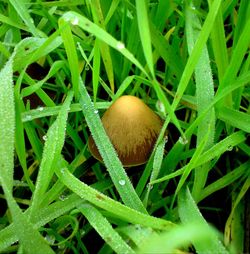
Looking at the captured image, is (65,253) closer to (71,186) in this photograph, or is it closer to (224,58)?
(71,186)

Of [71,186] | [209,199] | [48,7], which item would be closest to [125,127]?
[71,186]

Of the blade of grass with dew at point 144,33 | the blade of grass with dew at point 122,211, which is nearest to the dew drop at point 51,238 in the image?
the blade of grass with dew at point 122,211

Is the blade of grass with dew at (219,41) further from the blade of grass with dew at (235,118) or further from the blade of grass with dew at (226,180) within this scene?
the blade of grass with dew at (226,180)

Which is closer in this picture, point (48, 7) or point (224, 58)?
point (224, 58)

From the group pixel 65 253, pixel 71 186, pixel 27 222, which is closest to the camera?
pixel 27 222

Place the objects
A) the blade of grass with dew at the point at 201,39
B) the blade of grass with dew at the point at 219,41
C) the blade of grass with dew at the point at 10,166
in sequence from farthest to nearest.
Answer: the blade of grass with dew at the point at 219,41 → the blade of grass with dew at the point at 201,39 → the blade of grass with dew at the point at 10,166

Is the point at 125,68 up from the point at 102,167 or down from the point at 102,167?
up
